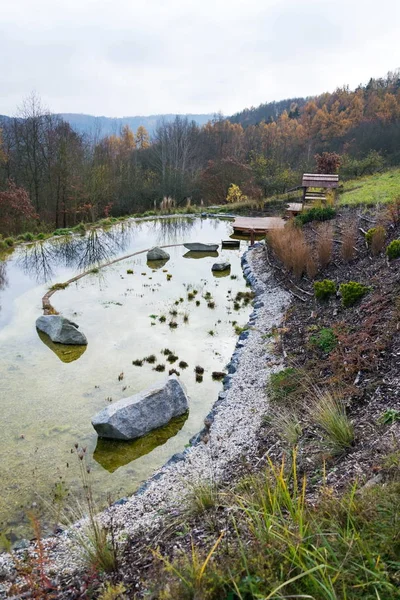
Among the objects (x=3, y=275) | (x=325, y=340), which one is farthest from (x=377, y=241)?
(x=3, y=275)

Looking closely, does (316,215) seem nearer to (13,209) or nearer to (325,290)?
(325,290)

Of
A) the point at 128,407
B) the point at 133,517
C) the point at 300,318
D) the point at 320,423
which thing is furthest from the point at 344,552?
the point at 300,318

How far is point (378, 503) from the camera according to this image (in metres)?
2.08

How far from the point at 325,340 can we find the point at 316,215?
666 centimetres

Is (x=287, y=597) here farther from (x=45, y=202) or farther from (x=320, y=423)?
(x=45, y=202)

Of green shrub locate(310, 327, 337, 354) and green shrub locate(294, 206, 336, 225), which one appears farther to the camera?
green shrub locate(294, 206, 336, 225)

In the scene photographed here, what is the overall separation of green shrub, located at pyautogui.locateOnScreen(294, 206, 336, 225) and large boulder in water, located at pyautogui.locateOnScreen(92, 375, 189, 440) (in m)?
7.32

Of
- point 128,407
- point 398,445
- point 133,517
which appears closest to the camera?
point 398,445

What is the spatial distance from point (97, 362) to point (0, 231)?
11.7 metres

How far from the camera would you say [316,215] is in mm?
10922

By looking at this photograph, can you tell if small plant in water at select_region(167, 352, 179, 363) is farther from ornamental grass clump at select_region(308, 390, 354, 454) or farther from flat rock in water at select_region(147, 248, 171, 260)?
flat rock in water at select_region(147, 248, 171, 260)

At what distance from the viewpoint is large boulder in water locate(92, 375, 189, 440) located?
4.36 meters

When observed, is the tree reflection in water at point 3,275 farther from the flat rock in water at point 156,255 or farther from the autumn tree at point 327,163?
the autumn tree at point 327,163

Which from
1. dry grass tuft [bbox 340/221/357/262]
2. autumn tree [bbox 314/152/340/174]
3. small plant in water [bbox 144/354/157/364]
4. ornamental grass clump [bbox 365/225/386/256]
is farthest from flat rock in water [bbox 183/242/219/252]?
autumn tree [bbox 314/152/340/174]
